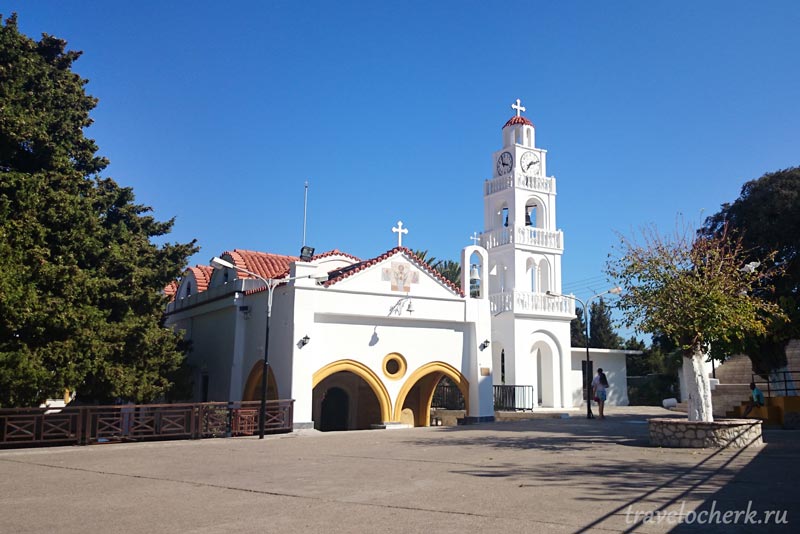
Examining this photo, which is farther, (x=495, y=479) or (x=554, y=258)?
(x=554, y=258)

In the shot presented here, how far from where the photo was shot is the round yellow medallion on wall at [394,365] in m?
23.8

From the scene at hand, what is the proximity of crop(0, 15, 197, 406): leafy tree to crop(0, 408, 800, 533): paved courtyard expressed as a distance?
274 cm

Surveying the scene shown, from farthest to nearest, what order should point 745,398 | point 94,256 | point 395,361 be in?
point 745,398 < point 395,361 < point 94,256

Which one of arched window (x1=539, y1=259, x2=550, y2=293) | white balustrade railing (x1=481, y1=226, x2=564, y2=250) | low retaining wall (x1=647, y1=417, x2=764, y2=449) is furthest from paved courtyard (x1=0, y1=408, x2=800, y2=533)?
arched window (x1=539, y1=259, x2=550, y2=293)

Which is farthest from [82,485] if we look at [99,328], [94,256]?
[94,256]

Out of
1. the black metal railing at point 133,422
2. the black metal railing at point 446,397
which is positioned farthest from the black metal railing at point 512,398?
the black metal railing at point 133,422

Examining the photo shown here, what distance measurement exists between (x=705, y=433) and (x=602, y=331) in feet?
157

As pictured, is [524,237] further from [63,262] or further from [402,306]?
[63,262]

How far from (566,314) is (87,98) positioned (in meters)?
22.1

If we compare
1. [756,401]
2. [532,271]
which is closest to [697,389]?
[756,401]

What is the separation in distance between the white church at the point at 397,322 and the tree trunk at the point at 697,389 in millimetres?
10502

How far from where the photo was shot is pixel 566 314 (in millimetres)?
32031

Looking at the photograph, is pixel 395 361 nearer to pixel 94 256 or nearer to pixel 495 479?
pixel 94 256

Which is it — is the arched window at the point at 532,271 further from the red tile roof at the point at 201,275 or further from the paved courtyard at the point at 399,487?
the paved courtyard at the point at 399,487
